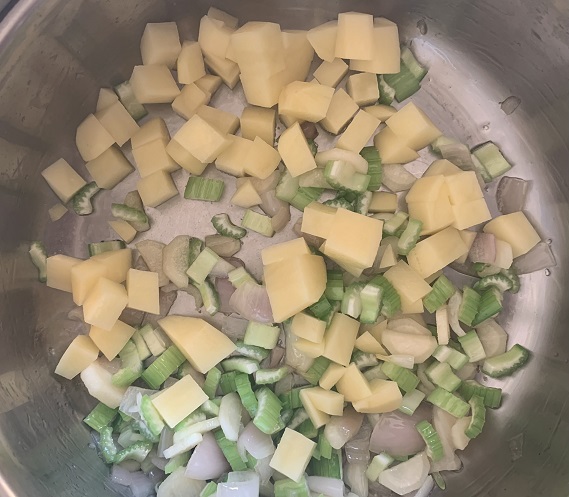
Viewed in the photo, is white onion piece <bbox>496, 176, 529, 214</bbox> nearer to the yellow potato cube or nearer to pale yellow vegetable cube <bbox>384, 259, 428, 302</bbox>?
pale yellow vegetable cube <bbox>384, 259, 428, 302</bbox>

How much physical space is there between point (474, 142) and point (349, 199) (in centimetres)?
48

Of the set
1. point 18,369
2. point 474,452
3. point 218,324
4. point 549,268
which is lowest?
point 18,369

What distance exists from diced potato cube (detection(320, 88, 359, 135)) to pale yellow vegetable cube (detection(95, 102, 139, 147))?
22.5 inches

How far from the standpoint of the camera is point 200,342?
5.24ft

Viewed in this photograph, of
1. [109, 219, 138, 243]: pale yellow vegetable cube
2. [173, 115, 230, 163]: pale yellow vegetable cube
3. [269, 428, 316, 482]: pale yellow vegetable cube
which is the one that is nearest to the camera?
[269, 428, 316, 482]: pale yellow vegetable cube

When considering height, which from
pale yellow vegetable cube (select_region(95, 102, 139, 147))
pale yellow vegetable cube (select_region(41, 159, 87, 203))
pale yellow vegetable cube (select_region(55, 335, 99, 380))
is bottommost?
pale yellow vegetable cube (select_region(55, 335, 99, 380))

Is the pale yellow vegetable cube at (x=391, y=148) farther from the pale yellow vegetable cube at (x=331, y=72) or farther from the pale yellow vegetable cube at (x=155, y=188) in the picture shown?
the pale yellow vegetable cube at (x=155, y=188)

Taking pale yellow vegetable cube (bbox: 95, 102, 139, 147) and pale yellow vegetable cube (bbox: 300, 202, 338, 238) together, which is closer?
pale yellow vegetable cube (bbox: 300, 202, 338, 238)

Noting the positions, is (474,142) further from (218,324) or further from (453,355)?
(218,324)

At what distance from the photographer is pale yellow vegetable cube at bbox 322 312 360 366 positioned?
158 cm

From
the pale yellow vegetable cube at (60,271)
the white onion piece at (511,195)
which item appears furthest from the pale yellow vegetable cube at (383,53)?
the pale yellow vegetable cube at (60,271)

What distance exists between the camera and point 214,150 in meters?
1.63

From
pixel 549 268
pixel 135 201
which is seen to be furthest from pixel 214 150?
pixel 549 268

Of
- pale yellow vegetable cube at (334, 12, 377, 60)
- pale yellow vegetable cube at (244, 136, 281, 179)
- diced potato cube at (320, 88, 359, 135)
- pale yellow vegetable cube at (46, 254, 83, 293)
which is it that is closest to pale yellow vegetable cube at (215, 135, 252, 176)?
pale yellow vegetable cube at (244, 136, 281, 179)
